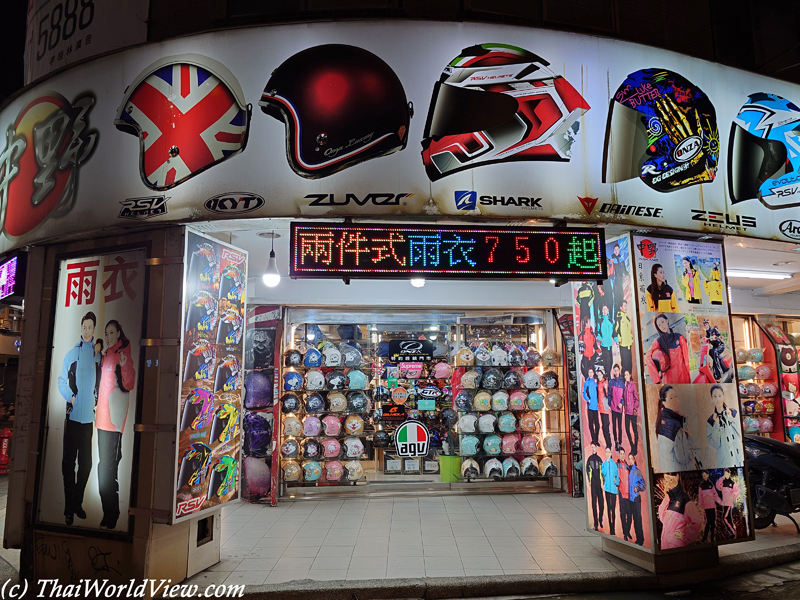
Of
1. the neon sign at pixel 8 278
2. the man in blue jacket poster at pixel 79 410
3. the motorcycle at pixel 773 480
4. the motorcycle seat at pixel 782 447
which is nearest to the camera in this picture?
the man in blue jacket poster at pixel 79 410

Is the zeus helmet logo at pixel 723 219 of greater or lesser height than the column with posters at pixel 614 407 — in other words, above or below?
above

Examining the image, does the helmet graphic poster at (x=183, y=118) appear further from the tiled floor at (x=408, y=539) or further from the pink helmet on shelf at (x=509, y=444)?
the pink helmet on shelf at (x=509, y=444)

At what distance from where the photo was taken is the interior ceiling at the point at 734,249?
5.27 meters

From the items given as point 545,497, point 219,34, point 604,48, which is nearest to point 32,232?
point 219,34

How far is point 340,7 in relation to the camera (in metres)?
5.84

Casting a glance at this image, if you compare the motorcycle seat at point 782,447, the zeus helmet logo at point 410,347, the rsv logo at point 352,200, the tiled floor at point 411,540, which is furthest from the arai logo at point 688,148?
the zeus helmet logo at point 410,347

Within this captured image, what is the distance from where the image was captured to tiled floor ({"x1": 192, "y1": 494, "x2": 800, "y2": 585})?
17.7 ft

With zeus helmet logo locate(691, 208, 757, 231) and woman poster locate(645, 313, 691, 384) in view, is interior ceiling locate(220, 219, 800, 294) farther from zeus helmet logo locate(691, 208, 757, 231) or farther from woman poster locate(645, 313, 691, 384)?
woman poster locate(645, 313, 691, 384)

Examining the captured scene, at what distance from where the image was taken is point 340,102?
16.9 ft

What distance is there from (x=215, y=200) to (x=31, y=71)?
14.2ft

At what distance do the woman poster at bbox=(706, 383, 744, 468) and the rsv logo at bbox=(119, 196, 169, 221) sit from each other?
243 inches

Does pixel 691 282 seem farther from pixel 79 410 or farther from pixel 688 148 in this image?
pixel 79 410

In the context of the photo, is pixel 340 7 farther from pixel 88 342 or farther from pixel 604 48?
pixel 88 342

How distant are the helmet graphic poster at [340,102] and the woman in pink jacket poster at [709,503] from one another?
4779mm
